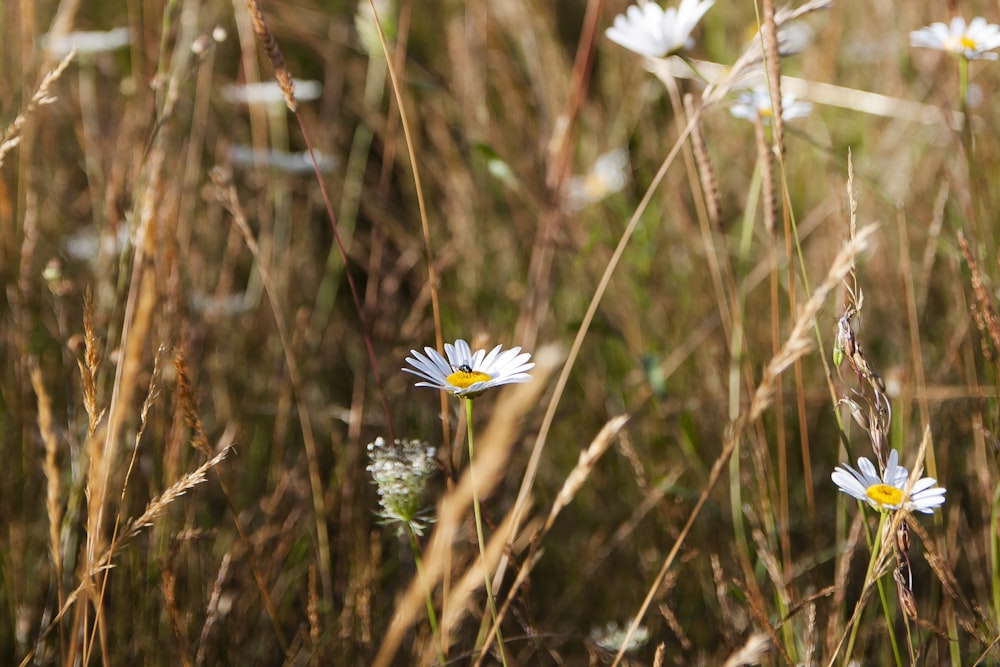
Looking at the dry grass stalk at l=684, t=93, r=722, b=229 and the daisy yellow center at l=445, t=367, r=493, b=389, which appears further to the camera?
the dry grass stalk at l=684, t=93, r=722, b=229

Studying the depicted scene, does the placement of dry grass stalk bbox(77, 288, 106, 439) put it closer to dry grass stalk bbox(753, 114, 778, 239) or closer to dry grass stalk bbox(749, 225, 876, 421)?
dry grass stalk bbox(749, 225, 876, 421)

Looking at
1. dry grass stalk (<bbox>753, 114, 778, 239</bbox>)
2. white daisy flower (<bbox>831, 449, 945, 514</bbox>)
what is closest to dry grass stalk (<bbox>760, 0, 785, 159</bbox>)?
dry grass stalk (<bbox>753, 114, 778, 239</bbox>)

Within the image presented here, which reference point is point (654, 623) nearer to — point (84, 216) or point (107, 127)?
point (84, 216)

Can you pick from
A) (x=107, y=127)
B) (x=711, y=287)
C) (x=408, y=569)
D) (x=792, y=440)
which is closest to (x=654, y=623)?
(x=408, y=569)

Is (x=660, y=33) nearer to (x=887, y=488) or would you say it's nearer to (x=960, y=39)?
(x=960, y=39)

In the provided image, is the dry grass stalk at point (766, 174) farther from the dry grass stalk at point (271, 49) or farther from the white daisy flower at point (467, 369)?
the dry grass stalk at point (271, 49)
